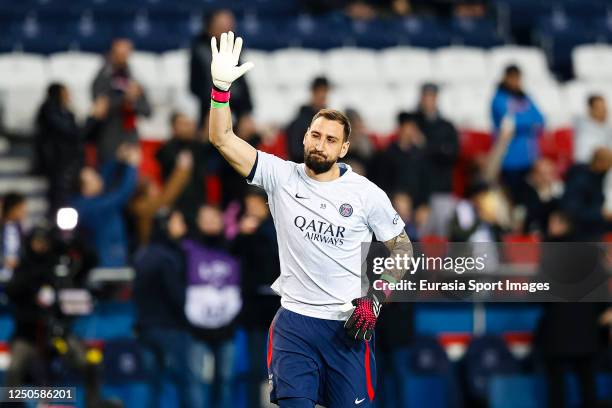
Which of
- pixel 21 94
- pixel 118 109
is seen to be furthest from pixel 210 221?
pixel 21 94

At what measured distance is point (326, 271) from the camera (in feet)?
24.6

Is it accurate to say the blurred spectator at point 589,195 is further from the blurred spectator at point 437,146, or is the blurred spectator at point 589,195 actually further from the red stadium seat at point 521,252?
the blurred spectator at point 437,146

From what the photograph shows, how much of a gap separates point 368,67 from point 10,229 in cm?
626

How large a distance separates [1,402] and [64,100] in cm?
397

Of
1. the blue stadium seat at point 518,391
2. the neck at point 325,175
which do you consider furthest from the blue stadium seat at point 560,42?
the neck at point 325,175

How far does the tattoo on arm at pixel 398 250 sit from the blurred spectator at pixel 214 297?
4.09 m

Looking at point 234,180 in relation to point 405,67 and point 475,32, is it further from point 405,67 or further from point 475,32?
point 475,32

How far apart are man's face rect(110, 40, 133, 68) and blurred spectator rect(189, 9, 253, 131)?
80 cm

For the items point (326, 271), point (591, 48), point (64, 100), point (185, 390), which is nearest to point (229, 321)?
point (185, 390)

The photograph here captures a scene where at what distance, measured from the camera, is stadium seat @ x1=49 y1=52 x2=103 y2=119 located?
14.9 metres

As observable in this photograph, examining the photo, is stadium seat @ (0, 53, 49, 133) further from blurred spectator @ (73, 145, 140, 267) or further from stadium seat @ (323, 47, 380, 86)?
stadium seat @ (323, 47, 380, 86)

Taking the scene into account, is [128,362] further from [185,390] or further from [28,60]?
[28,60]

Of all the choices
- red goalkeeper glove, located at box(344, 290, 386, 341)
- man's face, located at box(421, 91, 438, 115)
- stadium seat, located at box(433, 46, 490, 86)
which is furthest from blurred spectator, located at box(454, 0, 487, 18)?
red goalkeeper glove, located at box(344, 290, 386, 341)

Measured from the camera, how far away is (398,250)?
7.64m
